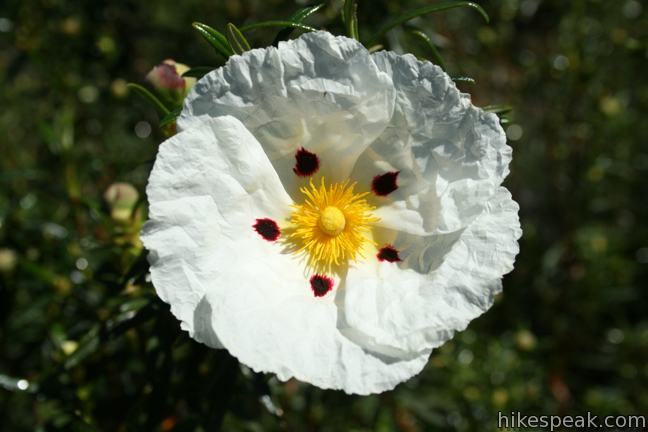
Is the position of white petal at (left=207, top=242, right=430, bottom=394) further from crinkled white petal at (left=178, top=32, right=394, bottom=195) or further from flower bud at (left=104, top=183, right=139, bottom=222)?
flower bud at (left=104, top=183, right=139, bottom=222)

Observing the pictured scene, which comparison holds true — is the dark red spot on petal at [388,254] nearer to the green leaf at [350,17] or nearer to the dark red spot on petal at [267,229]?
the dark red spot on petal at [267,229]

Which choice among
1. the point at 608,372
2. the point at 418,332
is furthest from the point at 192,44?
the point at 608,372

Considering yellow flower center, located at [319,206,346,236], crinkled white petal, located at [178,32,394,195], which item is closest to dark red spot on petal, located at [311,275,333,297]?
yellow flower center, located at [319,206,346,236]

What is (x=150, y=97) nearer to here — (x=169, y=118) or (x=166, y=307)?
(x=169, y=118)

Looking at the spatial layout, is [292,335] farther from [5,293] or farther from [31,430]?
[31,430]

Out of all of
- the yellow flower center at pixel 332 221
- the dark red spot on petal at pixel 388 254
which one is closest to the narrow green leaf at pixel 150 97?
the yellow flower center at pixel 332 221

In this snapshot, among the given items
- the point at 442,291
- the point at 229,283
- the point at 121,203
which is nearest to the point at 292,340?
the point at 229,283
